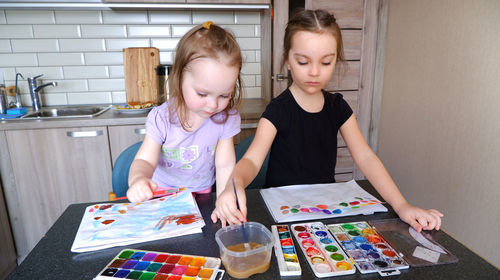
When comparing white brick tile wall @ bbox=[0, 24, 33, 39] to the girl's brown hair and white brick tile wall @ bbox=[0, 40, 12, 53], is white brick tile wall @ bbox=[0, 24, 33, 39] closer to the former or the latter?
white brick tile wall @ bbox=[0, 40, 12, 53]

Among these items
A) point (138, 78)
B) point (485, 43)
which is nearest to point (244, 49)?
point (138, 78)

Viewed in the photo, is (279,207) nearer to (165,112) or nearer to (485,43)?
(165,112)

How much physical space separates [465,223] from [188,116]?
56.2 inches

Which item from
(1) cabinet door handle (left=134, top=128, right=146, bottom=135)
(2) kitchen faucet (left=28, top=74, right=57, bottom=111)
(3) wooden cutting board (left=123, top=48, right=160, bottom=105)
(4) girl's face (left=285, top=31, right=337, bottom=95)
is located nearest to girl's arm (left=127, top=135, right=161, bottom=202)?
(4) girl's face (left=285, top=31, right=337, bottom=95)

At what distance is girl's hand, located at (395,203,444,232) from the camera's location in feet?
2.29

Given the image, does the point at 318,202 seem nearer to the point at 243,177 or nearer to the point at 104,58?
the point at 243,177

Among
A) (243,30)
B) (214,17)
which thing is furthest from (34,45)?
(243,30)

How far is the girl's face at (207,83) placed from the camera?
801 millimetres

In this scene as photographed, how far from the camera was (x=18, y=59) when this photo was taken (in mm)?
2053

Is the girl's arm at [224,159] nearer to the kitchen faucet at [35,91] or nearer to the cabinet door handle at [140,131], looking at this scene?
the cabinet door handle at [140,131]

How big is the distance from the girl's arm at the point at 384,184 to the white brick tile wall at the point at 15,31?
209 centimetres

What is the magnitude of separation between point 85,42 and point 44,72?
34 cm

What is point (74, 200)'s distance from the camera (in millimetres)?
1822

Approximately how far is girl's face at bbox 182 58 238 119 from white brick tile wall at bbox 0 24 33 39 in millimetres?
1814
